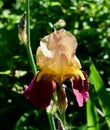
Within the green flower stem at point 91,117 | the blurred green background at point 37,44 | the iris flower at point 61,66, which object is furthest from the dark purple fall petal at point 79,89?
the blurred green background at point 37,44

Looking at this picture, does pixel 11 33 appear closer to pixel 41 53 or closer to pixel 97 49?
pixel 97 49

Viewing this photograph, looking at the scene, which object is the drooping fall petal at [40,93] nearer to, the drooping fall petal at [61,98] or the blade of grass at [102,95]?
the drooping fall petal at [61,98]

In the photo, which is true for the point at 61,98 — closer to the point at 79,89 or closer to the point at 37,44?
the point at 79,89

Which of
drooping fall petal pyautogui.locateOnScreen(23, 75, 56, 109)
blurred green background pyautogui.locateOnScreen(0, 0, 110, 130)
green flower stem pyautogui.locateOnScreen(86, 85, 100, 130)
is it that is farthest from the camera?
blurred green background pyautogui.locateOnScreen(0, 0, 110, 130)

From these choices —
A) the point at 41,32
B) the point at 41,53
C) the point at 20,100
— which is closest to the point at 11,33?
the point at 41,32

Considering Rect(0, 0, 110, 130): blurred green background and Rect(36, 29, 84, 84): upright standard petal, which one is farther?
Rect(0, 0, 110, 130): blurred green background

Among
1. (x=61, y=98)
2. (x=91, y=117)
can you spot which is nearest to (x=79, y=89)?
(x=61, y=98)

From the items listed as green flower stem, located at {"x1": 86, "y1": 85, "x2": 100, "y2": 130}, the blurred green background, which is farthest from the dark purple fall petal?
the blurred green background

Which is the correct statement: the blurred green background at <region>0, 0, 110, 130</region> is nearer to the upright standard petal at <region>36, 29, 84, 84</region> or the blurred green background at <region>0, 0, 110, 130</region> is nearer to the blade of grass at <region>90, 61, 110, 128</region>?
the blade of grass at <region>90, 61, 110, 128</region>
